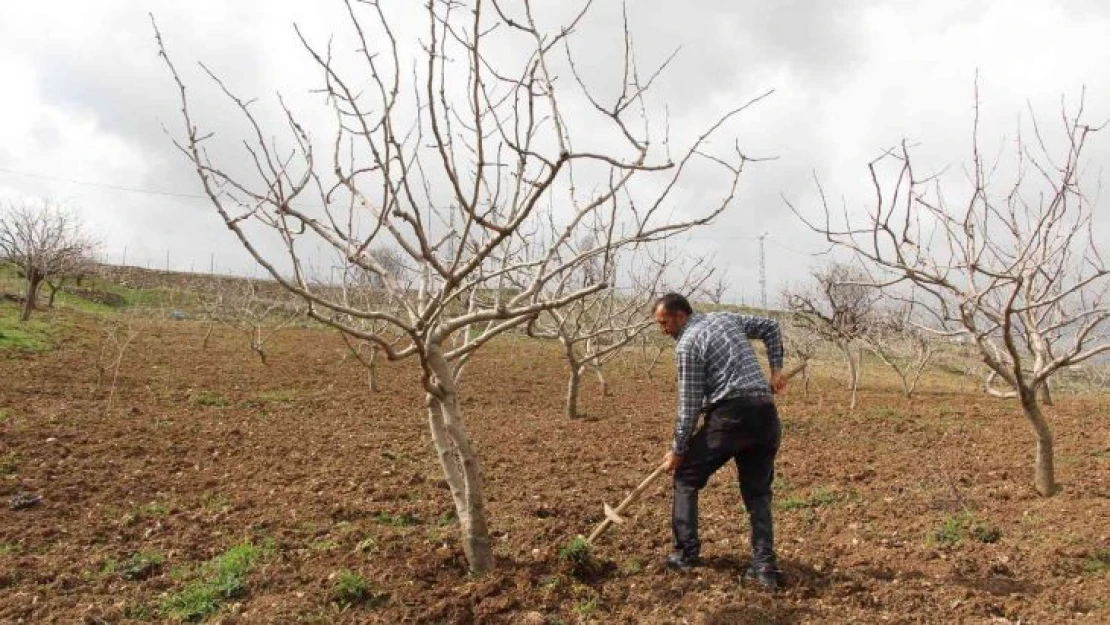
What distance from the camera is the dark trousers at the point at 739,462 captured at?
3896 millimetres

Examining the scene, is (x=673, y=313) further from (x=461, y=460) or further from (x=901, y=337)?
(x=901, y=337)

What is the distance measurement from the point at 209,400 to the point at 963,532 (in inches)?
371

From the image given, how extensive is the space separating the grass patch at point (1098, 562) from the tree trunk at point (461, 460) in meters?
3.26

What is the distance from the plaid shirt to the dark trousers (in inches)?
3.4

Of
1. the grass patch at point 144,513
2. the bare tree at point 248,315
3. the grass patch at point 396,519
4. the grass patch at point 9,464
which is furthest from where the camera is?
the bare tree at point 248,315

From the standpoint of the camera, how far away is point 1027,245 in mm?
4566

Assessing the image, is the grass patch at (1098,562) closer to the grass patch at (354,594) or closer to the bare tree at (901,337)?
the grass patch at (354,594)

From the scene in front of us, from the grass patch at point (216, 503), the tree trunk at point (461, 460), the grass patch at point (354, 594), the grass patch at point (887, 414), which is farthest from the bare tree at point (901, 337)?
the grass patch at point (354, 594)

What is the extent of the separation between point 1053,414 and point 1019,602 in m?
9.79

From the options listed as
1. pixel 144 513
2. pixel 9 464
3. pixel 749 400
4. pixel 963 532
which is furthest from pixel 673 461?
pixel 9 464

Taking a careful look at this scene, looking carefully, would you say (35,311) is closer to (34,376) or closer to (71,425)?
(34,376)

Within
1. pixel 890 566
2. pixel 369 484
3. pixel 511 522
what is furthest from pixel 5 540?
pixel 890 566

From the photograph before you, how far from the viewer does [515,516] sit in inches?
207

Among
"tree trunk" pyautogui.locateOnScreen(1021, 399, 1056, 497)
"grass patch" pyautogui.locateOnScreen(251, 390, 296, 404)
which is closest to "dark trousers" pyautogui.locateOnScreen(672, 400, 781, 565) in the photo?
"tree trunk" pyautogui.locateOnScreen(1021, 399, 1056, 497)
